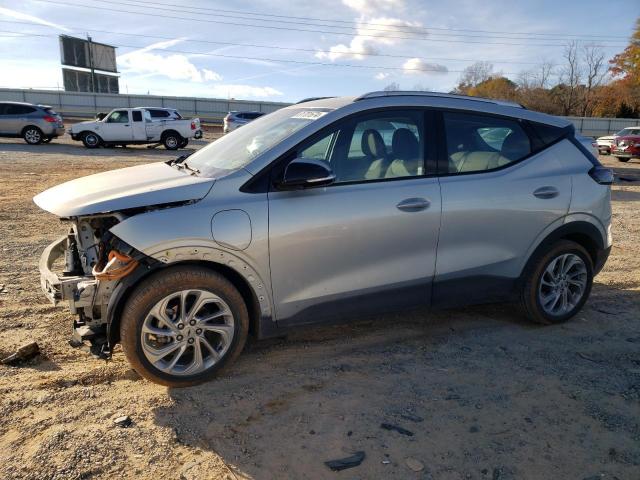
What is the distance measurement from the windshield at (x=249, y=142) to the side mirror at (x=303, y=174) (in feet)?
0.96

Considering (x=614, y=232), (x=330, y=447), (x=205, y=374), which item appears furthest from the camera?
(x=614, y=232)

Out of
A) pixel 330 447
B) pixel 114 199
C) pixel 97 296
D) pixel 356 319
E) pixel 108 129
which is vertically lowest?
pixel 330 447

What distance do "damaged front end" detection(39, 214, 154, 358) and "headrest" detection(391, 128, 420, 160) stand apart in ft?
6.22

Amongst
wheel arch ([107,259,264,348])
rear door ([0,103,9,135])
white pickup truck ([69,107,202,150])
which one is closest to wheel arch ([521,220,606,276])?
wheel arch ([107,259,264,348])

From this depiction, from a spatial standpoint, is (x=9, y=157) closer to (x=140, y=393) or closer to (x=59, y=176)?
(x=59, y=176)

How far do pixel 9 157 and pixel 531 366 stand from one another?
1868 cm

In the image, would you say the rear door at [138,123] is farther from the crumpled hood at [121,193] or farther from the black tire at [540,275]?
the black tire at [540,275]

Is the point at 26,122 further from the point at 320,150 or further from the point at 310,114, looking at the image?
the point at 320,150

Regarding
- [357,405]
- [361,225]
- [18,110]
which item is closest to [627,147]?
[361,225]

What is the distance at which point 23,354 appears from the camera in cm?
349

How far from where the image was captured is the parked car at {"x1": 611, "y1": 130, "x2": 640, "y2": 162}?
20.2 m

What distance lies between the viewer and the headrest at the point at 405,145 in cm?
368

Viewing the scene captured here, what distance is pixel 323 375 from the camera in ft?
11.3

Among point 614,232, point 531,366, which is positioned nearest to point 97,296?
point 531,366
